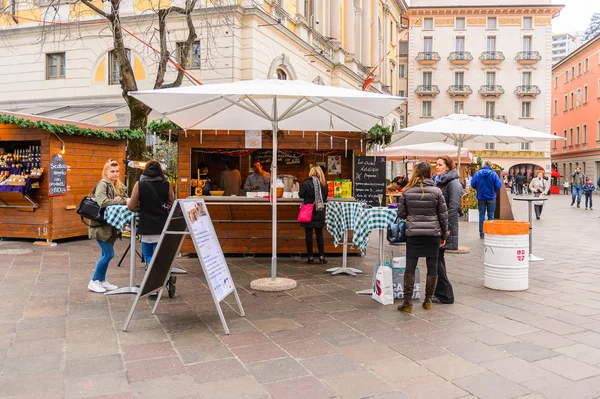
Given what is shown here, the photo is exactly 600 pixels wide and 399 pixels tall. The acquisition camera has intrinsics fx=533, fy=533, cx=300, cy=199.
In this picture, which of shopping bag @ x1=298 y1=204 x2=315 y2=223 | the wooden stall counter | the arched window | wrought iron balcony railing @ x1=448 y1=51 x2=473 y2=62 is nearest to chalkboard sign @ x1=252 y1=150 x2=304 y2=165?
the wooden stall counter

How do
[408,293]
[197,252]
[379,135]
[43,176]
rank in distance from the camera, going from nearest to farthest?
[197,252] → [408,293] → [379,135] → [43,176]

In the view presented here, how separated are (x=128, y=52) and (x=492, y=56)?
43.8m

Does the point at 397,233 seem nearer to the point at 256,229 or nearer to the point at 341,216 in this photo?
the point at 341,216

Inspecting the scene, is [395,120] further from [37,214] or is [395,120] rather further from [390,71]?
[37,214]

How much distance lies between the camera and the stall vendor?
409 inches

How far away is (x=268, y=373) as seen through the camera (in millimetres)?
4102

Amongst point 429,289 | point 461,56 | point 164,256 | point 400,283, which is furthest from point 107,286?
point 461,56

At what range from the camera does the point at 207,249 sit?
17.4 feet

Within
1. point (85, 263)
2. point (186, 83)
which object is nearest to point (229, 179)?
point (85, 263)

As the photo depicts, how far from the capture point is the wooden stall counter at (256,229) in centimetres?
962

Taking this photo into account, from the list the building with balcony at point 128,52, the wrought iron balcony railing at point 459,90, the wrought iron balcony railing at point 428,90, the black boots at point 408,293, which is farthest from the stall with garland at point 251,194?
the wrought iron balcony railing at point 459,90

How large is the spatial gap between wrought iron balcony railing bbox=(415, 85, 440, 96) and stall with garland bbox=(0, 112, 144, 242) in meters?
47.6

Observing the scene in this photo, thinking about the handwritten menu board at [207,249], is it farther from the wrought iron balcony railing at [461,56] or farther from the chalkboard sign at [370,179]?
the wrought iron balcony railing at [461,56]

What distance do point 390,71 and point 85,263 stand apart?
41.4 meters
